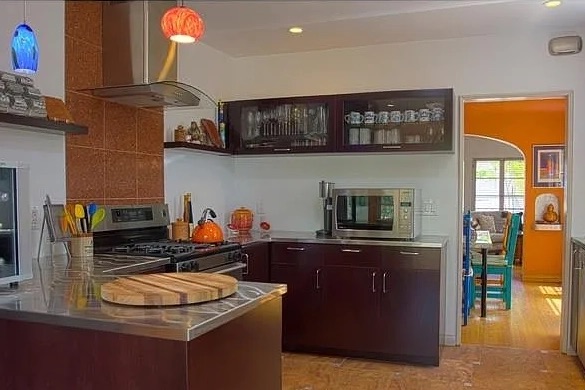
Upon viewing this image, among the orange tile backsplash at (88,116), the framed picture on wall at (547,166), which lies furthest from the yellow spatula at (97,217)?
the framed picture on wall at (547,166)

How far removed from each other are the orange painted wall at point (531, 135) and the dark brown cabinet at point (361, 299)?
12.9ft

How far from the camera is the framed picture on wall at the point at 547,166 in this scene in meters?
7.42

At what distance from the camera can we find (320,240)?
3.89 m

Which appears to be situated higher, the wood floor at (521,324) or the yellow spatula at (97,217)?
the yellow spatula at (97,217)

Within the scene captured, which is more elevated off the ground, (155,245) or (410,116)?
(410,116)

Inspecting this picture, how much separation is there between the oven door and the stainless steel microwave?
955 mm

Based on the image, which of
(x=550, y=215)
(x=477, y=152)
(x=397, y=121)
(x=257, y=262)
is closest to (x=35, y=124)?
(x=257, y=262)

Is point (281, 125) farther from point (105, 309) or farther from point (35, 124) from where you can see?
point (105, 309)

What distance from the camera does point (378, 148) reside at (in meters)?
4.06

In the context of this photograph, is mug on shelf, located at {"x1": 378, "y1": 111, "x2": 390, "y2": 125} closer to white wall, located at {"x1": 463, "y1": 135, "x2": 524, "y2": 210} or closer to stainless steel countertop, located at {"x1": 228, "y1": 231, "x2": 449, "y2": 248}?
stainless steel countertop, located at {"x1": 228, "y1": 231, "x2": 449, "y2": 248}

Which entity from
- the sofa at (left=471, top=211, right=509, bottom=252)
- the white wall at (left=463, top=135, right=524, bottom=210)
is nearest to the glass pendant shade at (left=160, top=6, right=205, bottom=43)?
the sofa at (left=471, top=211, right=509, bottom=252)

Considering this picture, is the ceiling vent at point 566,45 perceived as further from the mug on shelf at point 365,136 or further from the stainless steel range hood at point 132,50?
the stainless steel range hood at point 132,50

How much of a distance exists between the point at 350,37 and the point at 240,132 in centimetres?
114

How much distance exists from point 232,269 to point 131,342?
1.72 m
